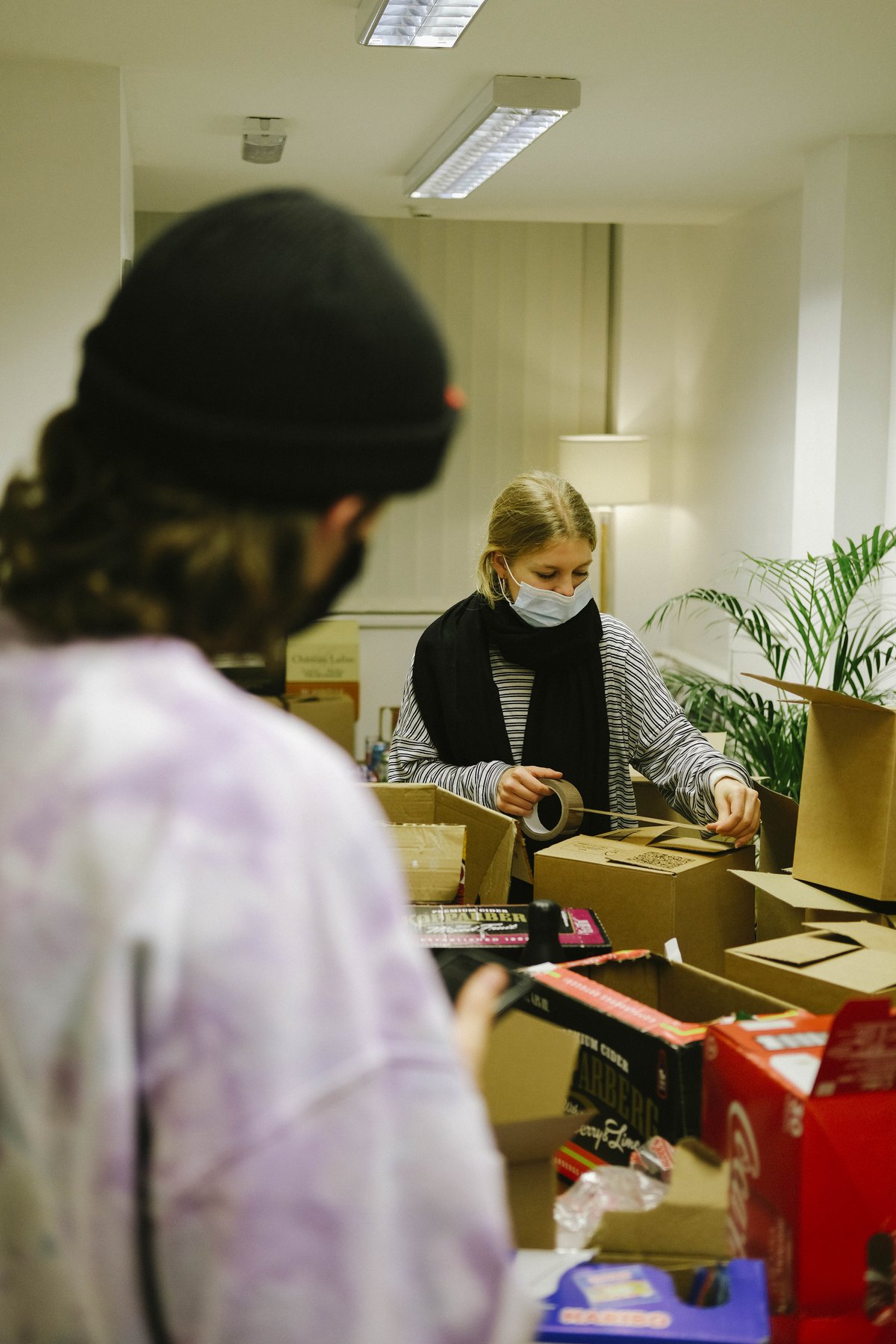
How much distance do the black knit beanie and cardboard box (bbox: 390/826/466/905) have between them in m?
1.05

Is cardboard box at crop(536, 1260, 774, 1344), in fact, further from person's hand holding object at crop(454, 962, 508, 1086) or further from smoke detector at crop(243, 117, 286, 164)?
smoke detector at crop(243, 117, 286, 164)

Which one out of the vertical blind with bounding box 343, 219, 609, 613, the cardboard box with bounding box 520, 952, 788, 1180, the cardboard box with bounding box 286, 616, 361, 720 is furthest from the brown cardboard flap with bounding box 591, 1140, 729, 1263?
the vertical blind with bounding box 343, 219, 609, 613

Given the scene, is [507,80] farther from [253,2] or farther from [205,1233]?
[205,1233]

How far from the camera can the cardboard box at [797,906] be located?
1574mm

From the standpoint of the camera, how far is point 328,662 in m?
5.33

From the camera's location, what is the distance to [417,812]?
1.95 m

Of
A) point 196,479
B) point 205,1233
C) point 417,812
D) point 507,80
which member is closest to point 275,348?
point 196,479

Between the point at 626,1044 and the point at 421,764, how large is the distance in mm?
1165

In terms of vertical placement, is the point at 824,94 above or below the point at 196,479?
above

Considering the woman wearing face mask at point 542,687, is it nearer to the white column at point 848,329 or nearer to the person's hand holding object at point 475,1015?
the person's hand holding object at point 475,1015

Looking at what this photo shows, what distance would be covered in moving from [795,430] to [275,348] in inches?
166

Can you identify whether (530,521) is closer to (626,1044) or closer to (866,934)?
(866,934)

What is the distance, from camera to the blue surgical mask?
7.29 ft

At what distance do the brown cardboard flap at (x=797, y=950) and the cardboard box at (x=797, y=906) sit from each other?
140 mm
